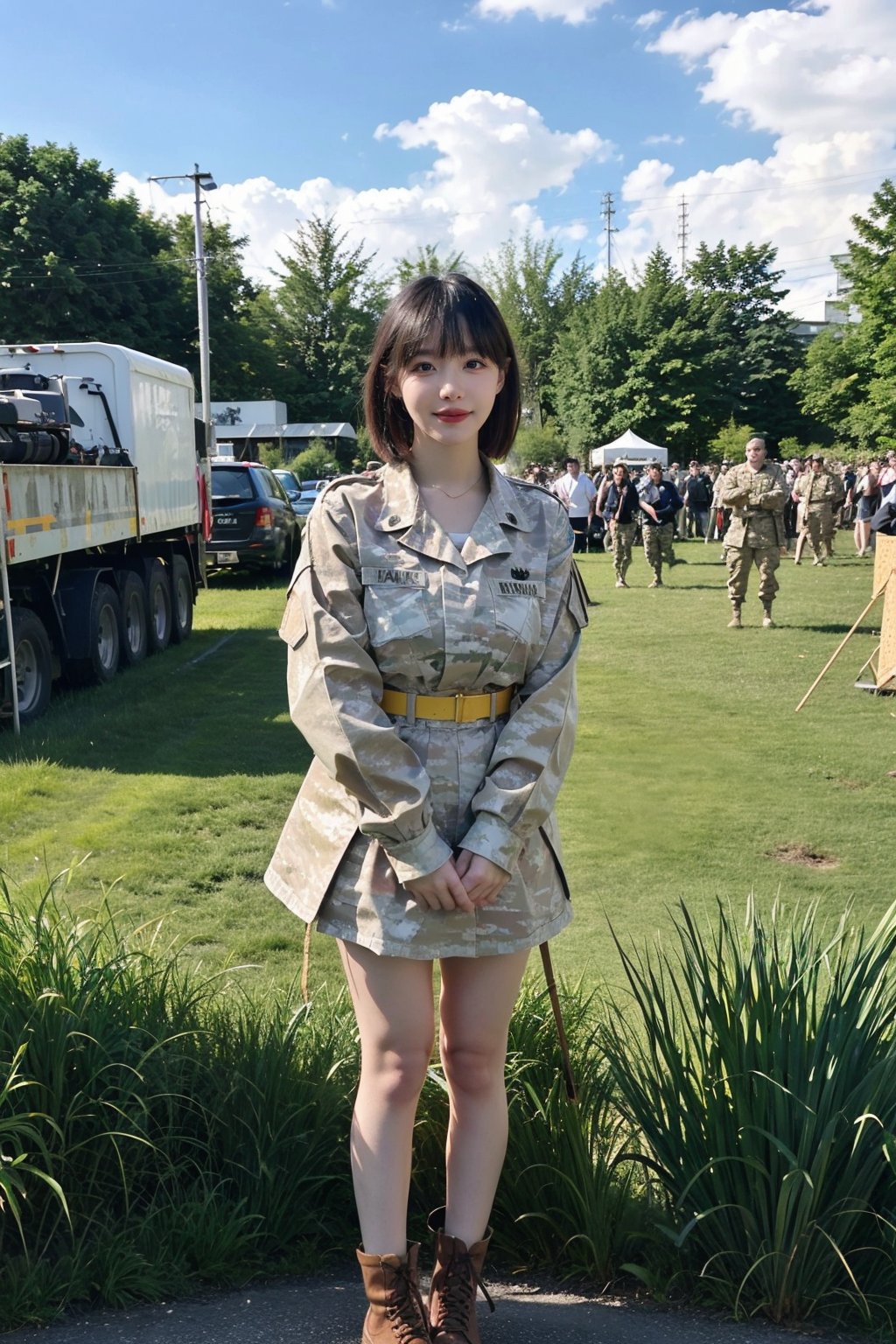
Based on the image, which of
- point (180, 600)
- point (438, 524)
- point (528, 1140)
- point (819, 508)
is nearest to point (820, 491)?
point (819, 508)

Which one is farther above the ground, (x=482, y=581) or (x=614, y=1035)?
(x=482, y=581)

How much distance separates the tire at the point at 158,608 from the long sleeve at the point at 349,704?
10585mm

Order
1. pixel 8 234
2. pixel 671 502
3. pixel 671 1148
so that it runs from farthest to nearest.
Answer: pixel 8 234
pixel 671 502
pixel 671 1148

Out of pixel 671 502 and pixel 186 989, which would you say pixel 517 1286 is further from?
pixel 671 502

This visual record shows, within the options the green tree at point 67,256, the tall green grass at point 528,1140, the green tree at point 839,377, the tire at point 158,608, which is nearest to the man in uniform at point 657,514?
the tire at point 158,608

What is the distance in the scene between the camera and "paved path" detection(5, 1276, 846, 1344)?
241 cm

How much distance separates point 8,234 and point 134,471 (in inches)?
1404

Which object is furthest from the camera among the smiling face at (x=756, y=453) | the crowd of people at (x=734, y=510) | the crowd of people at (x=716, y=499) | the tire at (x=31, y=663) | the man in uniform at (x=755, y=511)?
the crowd of people at (x=716, y=499)

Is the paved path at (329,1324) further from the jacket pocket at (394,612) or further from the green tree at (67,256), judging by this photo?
the green tree at (67,256)

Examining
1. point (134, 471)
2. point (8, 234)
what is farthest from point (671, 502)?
point (8, 234)

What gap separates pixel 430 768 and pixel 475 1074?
1.94ft

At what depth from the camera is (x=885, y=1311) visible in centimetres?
249

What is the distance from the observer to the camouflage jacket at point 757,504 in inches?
557

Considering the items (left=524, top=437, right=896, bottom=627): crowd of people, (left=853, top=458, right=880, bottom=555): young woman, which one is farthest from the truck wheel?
(left=853, top=458, right=880, bottom=555): young woman
